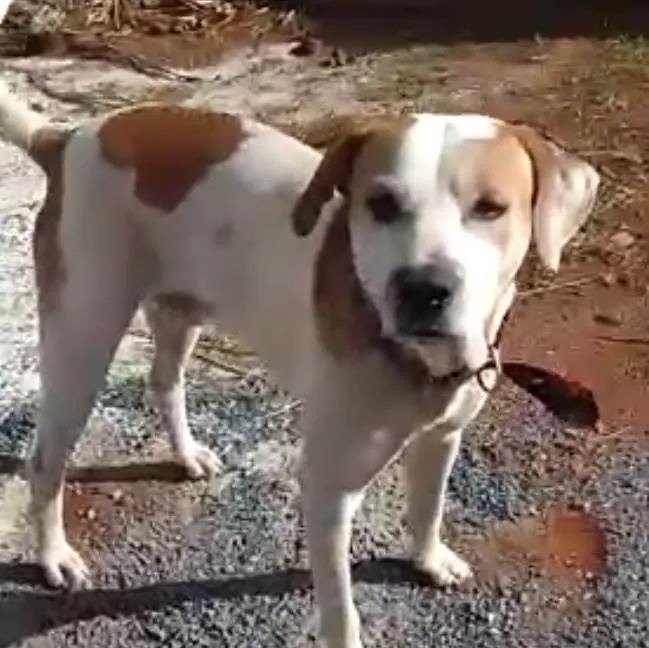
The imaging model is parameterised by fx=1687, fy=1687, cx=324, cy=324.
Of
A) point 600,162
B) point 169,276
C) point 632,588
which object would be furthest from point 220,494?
point 600,162

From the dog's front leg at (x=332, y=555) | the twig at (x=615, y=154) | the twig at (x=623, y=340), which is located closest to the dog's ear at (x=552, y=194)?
the dog's front leg at (x=332, y=555)

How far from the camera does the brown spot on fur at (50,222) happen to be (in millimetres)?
2816

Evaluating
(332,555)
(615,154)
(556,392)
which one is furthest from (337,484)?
(615,154)

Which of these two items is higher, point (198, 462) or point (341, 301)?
point (341, 301)

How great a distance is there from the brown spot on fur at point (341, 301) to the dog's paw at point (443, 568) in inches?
25.2

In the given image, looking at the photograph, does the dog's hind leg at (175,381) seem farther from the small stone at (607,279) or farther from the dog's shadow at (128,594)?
the small stone at (607,279)

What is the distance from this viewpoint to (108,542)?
124 inches

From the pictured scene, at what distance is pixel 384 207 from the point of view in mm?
2381

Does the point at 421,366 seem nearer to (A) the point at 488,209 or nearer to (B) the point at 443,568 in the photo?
(A) the point at 488,209

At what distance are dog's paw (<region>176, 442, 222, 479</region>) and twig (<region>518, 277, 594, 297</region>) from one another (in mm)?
992

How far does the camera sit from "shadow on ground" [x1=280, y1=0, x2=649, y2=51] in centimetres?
533

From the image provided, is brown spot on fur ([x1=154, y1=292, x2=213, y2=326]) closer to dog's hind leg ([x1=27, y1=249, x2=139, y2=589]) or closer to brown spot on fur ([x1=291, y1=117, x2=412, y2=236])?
dog's hind leg ([x1=27, y1=249, x2=139, y2=589])

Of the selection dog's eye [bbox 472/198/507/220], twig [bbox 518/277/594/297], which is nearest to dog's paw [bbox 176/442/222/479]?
twig [bbox 518/277/594/297]

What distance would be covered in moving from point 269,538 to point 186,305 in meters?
0.50
